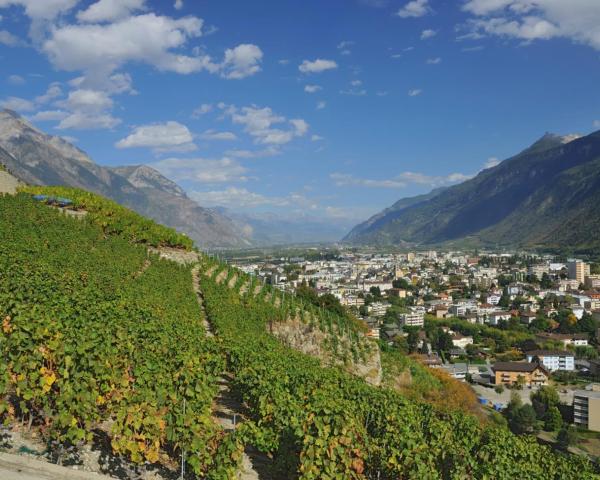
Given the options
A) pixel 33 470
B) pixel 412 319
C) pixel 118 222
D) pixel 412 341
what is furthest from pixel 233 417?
pixel 412 319

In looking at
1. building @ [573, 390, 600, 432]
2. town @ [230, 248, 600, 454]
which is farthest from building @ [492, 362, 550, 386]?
building @ [573, 390, 600, 432]

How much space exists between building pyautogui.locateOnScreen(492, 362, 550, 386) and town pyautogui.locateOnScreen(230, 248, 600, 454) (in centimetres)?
11

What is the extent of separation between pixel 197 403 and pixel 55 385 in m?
2.13

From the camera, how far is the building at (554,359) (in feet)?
217

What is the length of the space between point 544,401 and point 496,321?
154 feet

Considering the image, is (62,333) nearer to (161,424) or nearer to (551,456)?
(161,424)

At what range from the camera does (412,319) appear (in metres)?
90.5

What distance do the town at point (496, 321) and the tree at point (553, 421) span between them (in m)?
2.56

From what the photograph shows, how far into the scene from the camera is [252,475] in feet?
26.6

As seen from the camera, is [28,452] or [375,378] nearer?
[28,452]

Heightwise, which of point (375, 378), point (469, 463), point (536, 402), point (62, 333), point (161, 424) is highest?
point (62, 333)

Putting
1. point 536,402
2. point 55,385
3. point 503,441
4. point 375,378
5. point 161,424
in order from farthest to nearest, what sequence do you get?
point 536,402 → point 375,378 → point 503,441 → point 55,385 → point 161,424

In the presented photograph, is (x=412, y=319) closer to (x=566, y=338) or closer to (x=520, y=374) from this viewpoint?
(x=566, y=338)

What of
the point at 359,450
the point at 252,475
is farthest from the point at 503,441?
the point at 252,475
